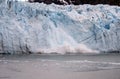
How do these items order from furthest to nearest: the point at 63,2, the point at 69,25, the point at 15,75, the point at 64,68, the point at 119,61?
the point at 63,2, the point at 69,25, the point at 119,61, the point at 64,68, the point at 15,75

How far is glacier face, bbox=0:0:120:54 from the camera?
1691 centimetres

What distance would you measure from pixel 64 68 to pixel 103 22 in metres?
6.89

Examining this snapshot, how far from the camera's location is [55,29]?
1786cm

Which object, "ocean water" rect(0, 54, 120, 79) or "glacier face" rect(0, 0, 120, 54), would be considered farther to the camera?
"glacier face" rect(0, 0, 120, 54)

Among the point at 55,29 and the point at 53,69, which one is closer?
the point at 53,69

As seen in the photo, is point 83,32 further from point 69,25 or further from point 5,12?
point 5,12

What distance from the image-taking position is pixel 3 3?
1789 centimetres

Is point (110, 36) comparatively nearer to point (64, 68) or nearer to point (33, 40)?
point (33, 40)

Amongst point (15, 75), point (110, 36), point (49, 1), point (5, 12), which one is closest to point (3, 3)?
point (5, 12)

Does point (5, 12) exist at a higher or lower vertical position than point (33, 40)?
higher

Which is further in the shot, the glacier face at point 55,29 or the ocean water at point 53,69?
Answer: the glacier face at point 55,29

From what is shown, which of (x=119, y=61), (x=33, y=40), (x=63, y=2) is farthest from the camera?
(x=63, y=2)

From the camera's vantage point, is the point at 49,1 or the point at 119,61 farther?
the point at 49,1

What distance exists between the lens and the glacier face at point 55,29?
16.9m
